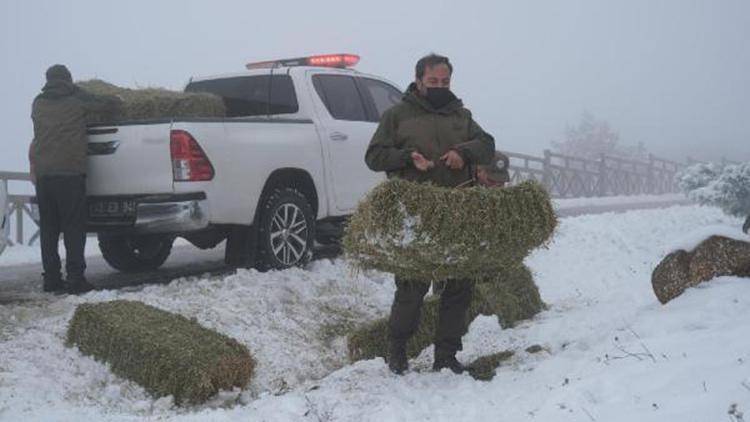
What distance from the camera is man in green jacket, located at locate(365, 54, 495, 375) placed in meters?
4.30

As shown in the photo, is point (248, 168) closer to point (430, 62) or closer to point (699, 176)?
point (430, 62)

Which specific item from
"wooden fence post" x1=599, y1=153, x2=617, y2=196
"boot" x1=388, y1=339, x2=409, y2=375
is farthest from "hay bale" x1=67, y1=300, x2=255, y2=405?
"wooden fence post" x1=599, y1=153, x2=617, y2=196

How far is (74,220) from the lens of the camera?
20.1 ft

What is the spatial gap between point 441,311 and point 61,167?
133 inches

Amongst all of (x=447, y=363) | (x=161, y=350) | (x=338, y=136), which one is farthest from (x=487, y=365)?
(x=338, y=136)

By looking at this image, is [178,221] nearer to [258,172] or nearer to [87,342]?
[258,172]

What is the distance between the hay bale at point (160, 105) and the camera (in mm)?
6449

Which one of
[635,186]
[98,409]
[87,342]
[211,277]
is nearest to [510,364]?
[98,409]

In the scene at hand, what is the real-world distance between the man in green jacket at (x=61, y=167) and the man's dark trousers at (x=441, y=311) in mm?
3068

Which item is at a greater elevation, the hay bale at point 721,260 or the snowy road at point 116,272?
the hay bale at point 721,260

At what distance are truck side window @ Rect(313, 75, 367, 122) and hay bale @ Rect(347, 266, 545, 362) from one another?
2.50m

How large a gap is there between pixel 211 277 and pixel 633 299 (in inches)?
143

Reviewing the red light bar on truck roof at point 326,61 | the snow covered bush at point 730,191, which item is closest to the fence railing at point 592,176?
the snow covered bush at point 730,191

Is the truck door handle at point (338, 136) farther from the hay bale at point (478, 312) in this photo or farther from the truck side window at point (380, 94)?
the hay bale at point (478, 312)
